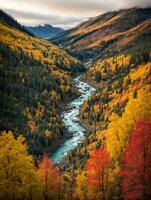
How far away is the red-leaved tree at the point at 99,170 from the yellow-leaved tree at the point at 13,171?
1228 cm

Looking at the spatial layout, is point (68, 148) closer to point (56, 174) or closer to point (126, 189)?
point (56, 174)

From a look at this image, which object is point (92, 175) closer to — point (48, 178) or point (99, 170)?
point (99, 170)

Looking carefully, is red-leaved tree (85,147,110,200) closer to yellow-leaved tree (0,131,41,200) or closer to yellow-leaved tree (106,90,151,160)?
yellow-leaved tree (0,131,41,200)

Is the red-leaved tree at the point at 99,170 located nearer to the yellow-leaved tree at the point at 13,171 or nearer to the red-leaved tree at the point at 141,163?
the red-leaved tree at the point at 141,163

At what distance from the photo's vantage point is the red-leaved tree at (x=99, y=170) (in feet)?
263

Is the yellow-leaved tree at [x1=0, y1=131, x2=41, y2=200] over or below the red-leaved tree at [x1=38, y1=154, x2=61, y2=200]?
over

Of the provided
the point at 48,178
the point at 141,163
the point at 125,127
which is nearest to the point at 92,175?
the point at 48,178

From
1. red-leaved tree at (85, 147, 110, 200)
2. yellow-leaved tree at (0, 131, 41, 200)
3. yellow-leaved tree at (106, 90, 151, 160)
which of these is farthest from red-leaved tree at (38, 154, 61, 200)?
yellow-leaved tree at (106, 90, 151, 160)

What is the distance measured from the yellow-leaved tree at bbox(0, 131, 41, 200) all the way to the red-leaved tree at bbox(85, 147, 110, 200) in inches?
484

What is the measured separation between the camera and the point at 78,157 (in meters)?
164

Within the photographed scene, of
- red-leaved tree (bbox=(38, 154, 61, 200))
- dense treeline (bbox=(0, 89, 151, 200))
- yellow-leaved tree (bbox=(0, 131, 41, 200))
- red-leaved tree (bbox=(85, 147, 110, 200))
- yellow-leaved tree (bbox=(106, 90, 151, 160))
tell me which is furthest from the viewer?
yellow-leaved tree (bbox=(106, 90, 151, 160))

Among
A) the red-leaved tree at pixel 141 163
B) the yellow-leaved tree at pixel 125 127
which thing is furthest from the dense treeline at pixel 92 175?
the yellow-leaved tree at pixel 125 127

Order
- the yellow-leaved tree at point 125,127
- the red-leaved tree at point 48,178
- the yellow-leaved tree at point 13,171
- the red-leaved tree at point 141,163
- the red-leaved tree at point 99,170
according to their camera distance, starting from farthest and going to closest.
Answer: the yellow-leaved tree at point 125,127 → the red-leaved tree at point 48,178 → the red-leaved tree at point 99,170 → the yellow-leaved tree at point 13,171 → the red-leaved tree at point 141,163

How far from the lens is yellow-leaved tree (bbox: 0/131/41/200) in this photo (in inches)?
2911
